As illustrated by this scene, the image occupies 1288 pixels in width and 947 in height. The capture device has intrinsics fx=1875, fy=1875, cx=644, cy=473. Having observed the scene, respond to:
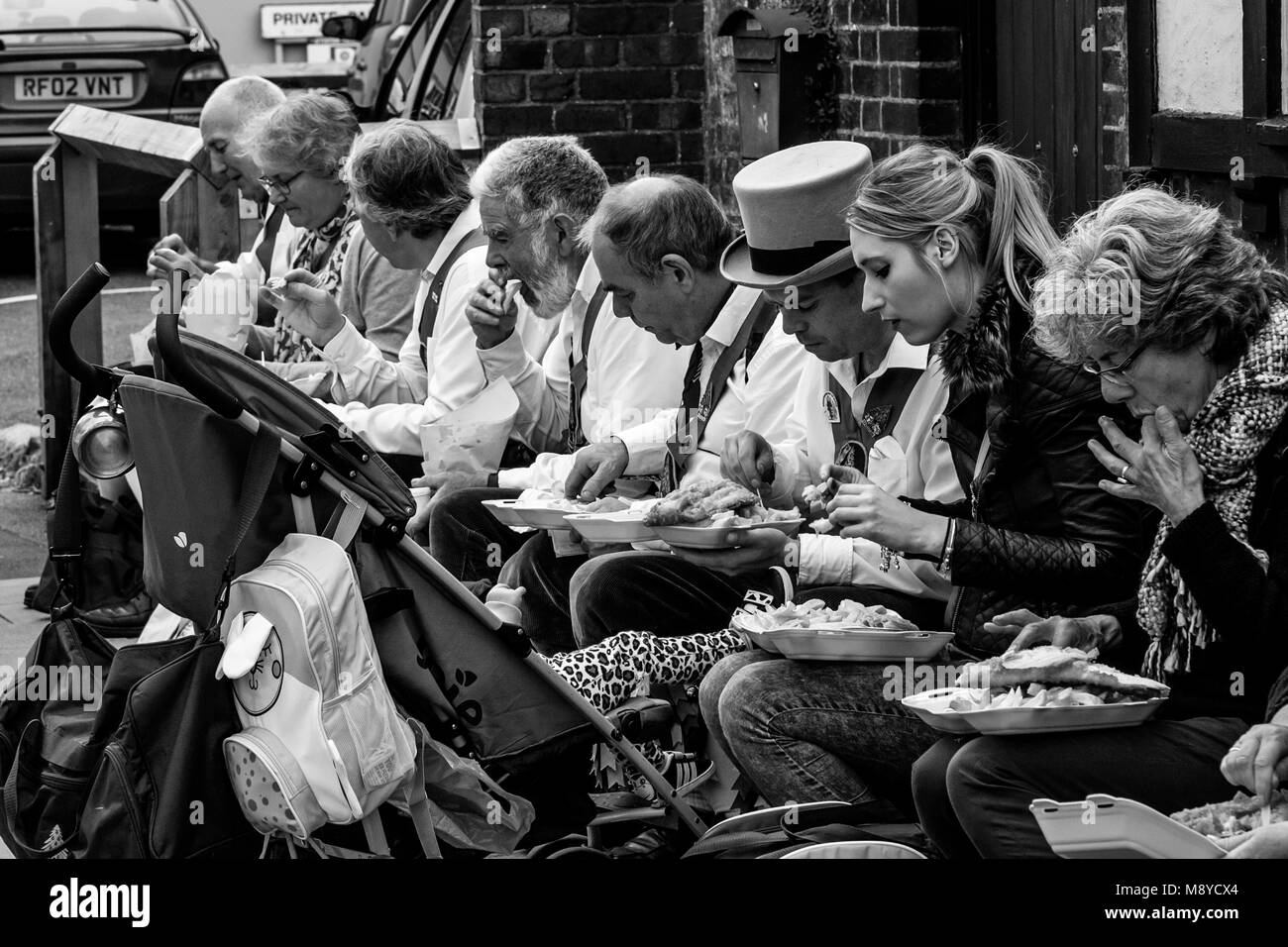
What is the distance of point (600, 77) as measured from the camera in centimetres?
796

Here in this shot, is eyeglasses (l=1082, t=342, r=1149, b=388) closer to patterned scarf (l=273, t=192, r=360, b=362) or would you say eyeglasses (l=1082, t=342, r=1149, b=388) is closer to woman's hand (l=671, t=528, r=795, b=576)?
woman's hand (l=671, t=528, r=795, b=576)

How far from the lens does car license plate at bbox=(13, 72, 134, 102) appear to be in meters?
12.9

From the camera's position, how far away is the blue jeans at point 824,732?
144 inches

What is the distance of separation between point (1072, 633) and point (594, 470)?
1.78m

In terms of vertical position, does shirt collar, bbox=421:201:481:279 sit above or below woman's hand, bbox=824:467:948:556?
above

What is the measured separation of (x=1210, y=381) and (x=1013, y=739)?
681 millimetres

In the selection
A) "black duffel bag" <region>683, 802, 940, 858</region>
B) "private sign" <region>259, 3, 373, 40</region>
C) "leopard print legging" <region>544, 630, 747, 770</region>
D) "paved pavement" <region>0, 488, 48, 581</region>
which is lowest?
"paved pavement" <region>0, 488, 48, 581</region>

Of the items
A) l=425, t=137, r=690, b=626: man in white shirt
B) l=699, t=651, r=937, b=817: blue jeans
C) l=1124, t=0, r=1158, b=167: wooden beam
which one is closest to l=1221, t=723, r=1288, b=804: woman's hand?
l=699, t=651, r=937, b=817: blue jeans

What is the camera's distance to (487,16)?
7.86 m

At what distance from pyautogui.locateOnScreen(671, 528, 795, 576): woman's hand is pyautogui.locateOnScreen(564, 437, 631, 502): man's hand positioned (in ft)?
2.01

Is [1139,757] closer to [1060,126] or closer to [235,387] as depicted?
[235,387]

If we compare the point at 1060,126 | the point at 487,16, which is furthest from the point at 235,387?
the point at 487,16

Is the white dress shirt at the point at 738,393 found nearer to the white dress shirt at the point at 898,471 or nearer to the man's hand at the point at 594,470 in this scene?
the man's hand at the point at 594,470
